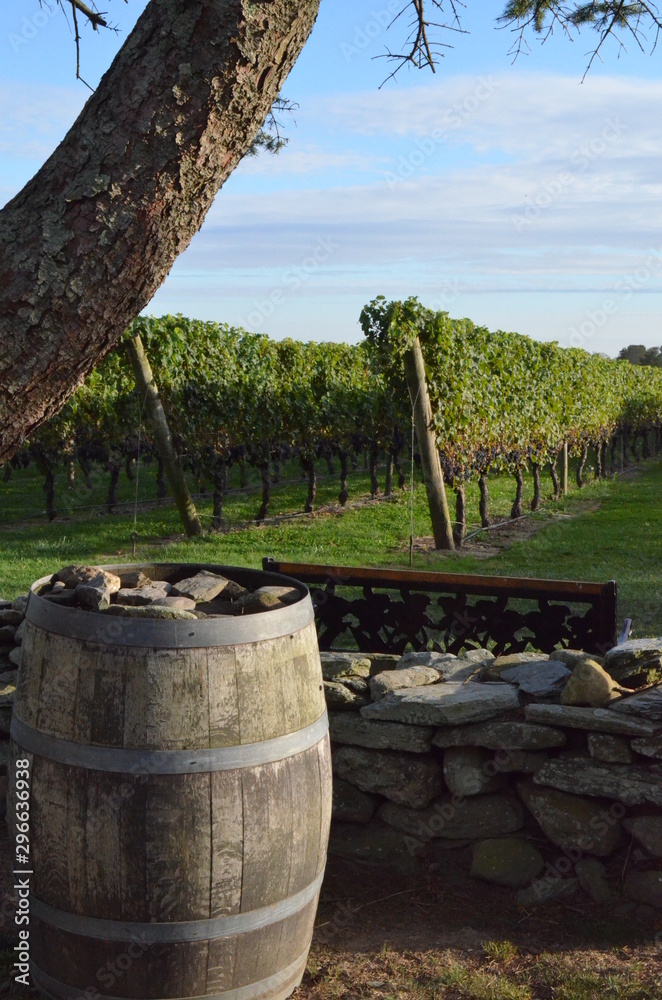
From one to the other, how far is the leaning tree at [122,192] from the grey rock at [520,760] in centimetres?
218

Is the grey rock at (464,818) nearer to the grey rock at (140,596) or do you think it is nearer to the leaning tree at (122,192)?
the grey rock at (140,596)

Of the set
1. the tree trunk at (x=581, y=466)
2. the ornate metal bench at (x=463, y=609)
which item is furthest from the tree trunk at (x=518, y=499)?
the ornate metal bench at (x=463, y=609)

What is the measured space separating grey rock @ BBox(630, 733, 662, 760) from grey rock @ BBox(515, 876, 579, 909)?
1.90 feet

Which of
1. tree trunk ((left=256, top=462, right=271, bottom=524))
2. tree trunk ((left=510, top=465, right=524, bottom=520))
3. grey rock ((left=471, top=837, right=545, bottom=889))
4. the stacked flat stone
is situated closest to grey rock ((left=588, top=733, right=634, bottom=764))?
the stacked flat stone

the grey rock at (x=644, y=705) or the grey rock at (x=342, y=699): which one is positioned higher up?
the grey rock at (x=644, y=705)

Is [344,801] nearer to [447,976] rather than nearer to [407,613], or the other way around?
[447,976]

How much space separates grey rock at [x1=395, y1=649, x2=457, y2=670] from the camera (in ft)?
13.3

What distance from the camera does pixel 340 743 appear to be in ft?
11.9

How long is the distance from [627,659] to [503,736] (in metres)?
0.63

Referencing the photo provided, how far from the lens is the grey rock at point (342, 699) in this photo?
363cm

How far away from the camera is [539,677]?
143 inches

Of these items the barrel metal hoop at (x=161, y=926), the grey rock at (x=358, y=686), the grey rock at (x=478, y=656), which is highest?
the grey rock at (x=478, y=656)

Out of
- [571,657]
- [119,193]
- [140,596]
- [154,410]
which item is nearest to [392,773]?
[571,657]

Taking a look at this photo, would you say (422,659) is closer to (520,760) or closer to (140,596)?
(520,760)
